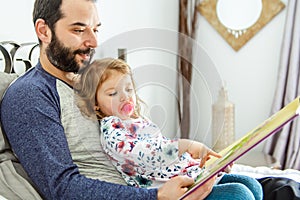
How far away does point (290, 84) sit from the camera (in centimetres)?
310

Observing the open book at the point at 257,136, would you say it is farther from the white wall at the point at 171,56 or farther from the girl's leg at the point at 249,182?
the girl's leg at the point at 249,182

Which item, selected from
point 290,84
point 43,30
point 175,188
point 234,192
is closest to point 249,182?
point 234,192

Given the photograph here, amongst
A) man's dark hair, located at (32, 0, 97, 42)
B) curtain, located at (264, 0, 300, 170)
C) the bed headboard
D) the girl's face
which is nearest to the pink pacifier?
the girl's face

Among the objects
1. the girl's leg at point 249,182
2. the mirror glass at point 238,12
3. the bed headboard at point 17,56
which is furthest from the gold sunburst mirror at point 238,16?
the girl's leg at point 249,182

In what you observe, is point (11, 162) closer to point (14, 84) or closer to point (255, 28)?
point (14, 84)

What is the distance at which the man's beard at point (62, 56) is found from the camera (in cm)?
134

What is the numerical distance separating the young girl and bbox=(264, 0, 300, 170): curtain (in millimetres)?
1919

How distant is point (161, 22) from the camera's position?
3195 mm

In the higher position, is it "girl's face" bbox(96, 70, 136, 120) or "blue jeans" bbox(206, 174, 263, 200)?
"girl's face" bbox(96, 70, 136, 120)

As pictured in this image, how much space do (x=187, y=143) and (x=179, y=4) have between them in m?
2.32

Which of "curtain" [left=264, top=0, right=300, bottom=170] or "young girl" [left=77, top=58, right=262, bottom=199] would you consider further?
"curtain" [left=264, top=0, right=300, bottom=170]

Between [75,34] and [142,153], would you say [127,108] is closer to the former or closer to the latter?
[142,153]

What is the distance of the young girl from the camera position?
45.0 inches

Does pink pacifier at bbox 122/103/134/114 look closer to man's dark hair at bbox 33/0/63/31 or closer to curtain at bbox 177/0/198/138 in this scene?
curtain at bbox 177/0/198/138
